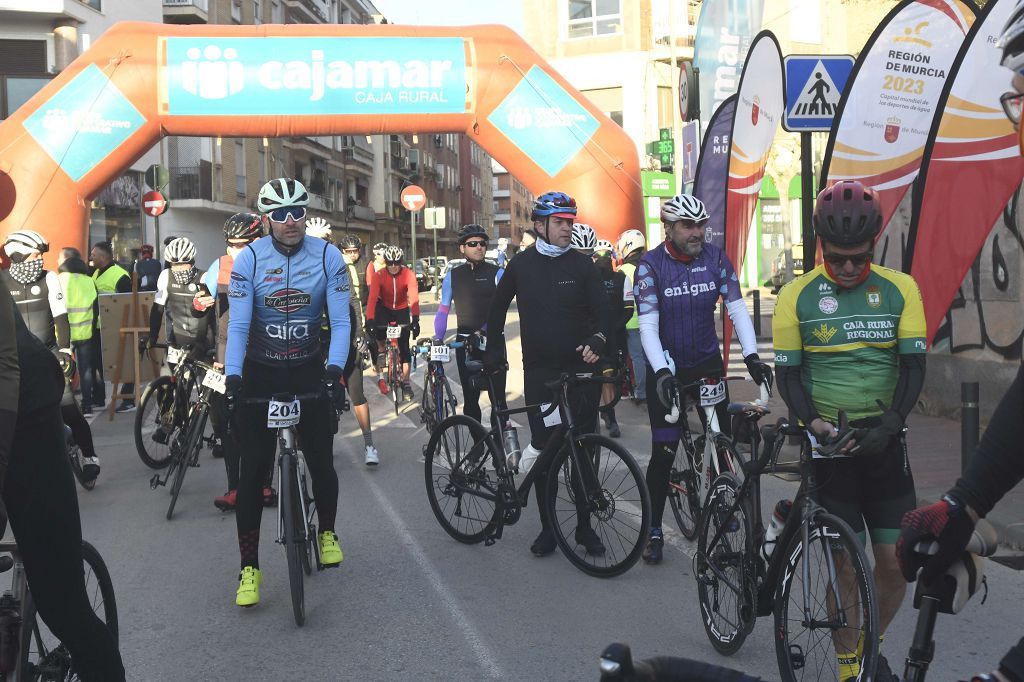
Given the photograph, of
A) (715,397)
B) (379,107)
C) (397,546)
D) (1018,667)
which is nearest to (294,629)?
(397,546)

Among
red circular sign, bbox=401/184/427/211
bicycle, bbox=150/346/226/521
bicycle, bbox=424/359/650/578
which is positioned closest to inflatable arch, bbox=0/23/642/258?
bicycle, bbox=150/346/226/521

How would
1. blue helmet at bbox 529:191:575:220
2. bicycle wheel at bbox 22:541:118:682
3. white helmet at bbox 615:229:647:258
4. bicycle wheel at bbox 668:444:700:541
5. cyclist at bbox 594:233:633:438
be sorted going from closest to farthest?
bicycle wheel at bbox 22:541:118:682 < bicycle wheel at bbox 668:444:700:541 < blue helmet at bbox 529:191:575:220 < cyclist at bbox 594:233:633:438 < white helmet at bbox 615:229:647:258

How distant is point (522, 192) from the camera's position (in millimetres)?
152625

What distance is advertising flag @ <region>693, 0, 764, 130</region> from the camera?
516 inches

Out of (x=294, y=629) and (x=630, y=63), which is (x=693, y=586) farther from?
(x=630, y=63)

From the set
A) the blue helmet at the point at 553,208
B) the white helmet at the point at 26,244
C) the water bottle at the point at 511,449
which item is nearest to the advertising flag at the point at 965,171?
the blue helmet at the point at 553,208

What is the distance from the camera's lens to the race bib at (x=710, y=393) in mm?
5512

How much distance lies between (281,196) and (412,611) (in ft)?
7.17

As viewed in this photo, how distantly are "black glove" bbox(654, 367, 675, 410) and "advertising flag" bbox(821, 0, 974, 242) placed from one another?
135 inches

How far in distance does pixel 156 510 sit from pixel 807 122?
605 centimetres

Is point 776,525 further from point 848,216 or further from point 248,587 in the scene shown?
point 248,587

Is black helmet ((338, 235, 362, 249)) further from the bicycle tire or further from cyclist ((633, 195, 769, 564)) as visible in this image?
cyclist ((633, 195, 769, 564))

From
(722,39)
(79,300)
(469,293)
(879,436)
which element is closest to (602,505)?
(879,436)

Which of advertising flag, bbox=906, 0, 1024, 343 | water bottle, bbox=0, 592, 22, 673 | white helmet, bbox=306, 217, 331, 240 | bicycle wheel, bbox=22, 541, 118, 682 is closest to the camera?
water bottle, bbox=0, 592, 22, 673
